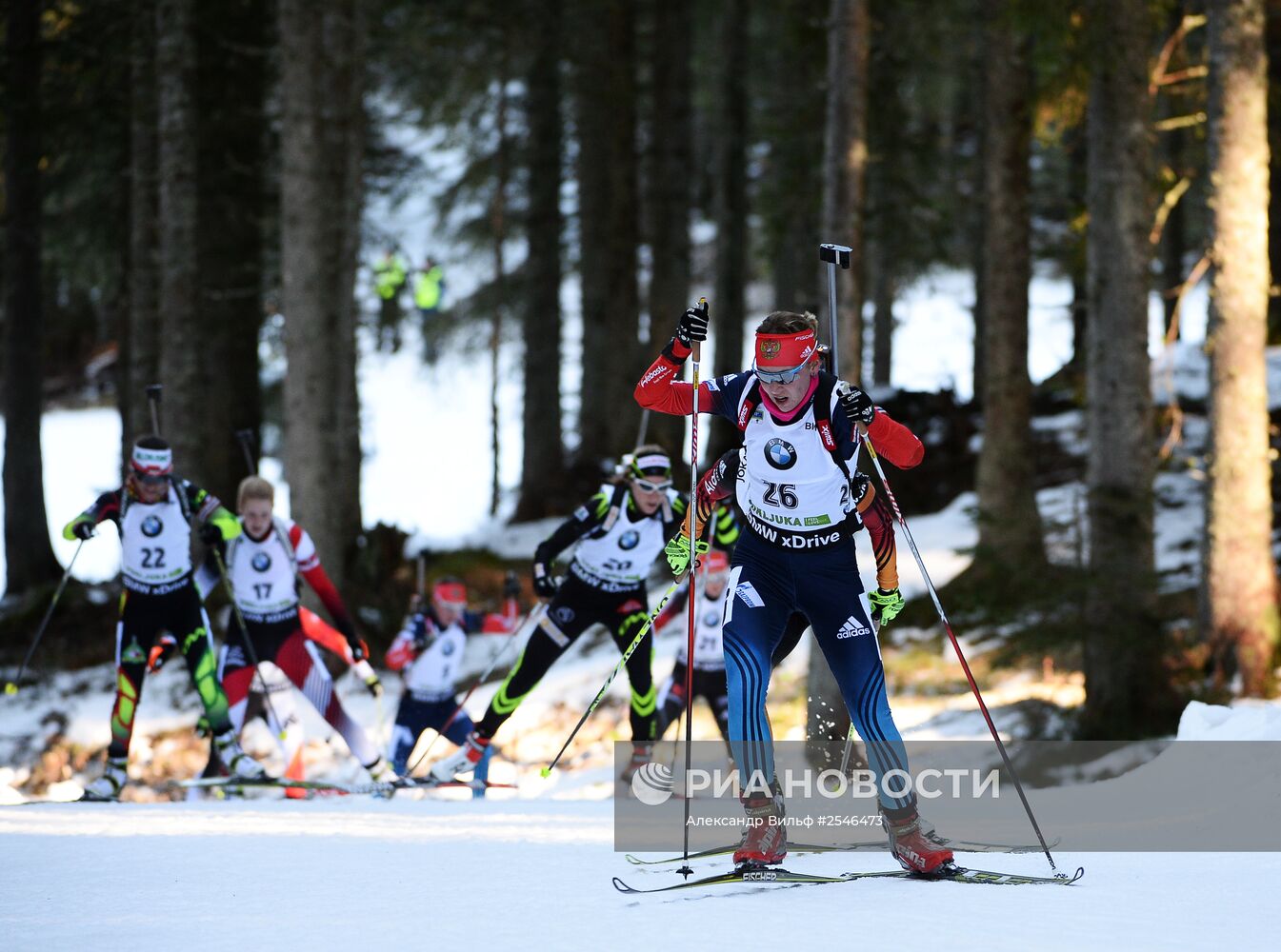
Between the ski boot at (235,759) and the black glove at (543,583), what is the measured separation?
2611 millimetres

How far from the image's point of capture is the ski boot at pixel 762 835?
525 centimetres

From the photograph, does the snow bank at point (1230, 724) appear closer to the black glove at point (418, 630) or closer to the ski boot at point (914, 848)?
the ski boot at point (914, 848)

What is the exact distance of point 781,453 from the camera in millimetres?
5379

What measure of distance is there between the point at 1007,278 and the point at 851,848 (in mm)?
9095

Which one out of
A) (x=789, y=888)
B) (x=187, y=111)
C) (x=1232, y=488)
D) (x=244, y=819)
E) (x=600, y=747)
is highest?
(x=187, y=111)

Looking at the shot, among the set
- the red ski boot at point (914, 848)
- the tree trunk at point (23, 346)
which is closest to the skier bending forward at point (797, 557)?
the red ski boot at point (914, 848)

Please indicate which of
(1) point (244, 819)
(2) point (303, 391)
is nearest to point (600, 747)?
(2) point (303, 391)

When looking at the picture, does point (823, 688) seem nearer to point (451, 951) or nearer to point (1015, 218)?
point (1015, 218)

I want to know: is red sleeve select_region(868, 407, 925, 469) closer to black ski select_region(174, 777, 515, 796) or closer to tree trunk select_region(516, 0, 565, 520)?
black ski select_region(174, 777, 515, 796)

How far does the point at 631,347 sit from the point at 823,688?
30.3 feet

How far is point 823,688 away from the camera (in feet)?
35.8

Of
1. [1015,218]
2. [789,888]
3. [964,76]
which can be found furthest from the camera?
[964,76]

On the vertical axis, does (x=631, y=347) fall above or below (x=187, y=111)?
below

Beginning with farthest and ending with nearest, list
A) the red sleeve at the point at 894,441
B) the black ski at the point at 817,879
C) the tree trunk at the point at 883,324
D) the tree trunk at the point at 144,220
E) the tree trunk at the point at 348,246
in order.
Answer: the tree trunk at the point at 883,324
the tree trunk at the point at 144,220
the tree trunk at the point at 348,246
the red sleeve at the point at 894,441
the black ski at the point at 817,879
